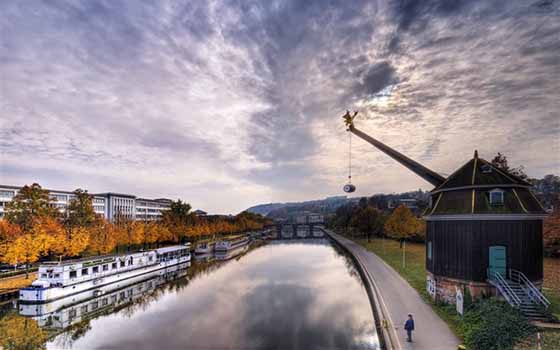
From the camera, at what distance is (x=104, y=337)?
1942 cm

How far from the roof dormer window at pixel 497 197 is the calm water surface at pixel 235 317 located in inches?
408

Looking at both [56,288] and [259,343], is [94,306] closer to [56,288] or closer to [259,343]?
[56,288]

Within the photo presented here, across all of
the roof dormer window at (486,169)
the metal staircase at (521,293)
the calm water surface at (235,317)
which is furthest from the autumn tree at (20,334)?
the roof dormer window at (486,169)

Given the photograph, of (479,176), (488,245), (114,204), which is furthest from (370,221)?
(114,204)

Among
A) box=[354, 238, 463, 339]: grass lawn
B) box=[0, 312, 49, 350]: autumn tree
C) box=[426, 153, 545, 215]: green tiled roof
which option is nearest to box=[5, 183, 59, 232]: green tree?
box=[0, 312, 49, 350]: autumn tree

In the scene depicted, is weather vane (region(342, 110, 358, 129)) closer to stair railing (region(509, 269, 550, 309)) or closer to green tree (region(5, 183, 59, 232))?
stair railing (region(509, 269, 550, 309))

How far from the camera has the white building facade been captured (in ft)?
248

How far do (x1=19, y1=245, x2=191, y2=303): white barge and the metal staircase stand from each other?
31.3 metres

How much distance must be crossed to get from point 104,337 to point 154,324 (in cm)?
307

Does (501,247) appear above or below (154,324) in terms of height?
above

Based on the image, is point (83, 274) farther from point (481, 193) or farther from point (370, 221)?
point (370, 221)

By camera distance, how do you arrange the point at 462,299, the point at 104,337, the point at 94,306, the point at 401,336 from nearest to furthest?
the point at 401,336 < the point at 462,299 < the point at 104,337 < the point at 94,306

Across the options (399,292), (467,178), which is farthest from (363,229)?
(467,178)

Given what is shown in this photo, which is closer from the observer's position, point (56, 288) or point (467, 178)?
point (467, 178)
